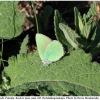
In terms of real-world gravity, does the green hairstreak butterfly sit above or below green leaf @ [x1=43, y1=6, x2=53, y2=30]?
below

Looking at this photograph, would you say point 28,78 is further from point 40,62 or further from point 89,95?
point 89,95

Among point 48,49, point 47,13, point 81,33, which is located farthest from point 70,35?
point 47,13

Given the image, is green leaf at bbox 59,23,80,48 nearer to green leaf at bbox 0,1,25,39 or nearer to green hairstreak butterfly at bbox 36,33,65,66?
green hairstreak butterfly at bbox 36,33,65,66

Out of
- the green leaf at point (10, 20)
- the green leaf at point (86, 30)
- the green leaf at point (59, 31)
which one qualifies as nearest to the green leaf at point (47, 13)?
the green leaf at point (10, 20)

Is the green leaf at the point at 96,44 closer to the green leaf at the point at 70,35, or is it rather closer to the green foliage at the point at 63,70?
the green foliage at the point at 63,70

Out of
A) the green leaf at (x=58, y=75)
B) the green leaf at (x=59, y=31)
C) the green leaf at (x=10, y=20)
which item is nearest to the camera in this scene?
the green leaf at (x=58, y=75)

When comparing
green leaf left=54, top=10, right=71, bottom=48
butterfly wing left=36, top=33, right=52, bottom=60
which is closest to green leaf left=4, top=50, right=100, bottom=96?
butterfly wing left=36, top=33, right=52, bottom=60
